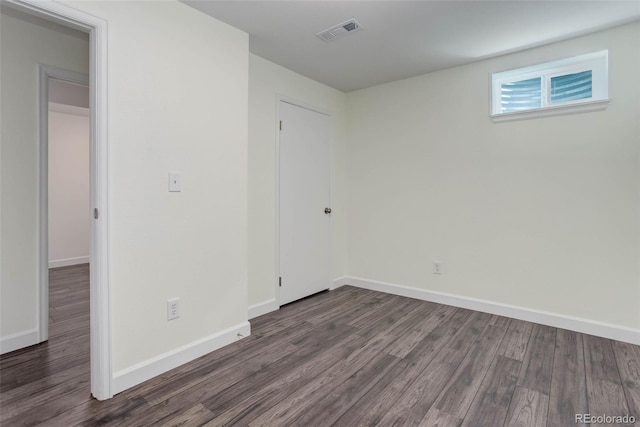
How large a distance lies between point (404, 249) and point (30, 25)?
12.6 ft

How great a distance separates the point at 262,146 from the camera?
10.1 feet

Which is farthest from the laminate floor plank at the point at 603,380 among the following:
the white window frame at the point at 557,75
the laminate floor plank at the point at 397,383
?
the white window frame at the point at 557,75

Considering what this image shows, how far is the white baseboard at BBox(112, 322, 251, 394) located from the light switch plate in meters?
1.08

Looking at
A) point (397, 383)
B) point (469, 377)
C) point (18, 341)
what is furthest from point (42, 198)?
point (469, 377)

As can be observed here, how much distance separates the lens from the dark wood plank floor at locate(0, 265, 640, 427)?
168 cm

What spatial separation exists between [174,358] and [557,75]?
379 cm

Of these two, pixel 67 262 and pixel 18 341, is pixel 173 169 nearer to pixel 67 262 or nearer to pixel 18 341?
pixel 18 341

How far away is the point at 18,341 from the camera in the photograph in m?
2.38

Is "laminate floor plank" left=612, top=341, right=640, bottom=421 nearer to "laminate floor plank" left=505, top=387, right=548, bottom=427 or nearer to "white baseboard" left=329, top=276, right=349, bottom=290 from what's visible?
"laminate floor plank" left=505, top=387, right=548, bottom=427

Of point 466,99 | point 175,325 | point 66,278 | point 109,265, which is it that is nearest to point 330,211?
point 466,99

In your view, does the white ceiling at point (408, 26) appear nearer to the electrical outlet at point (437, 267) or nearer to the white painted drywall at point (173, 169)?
the white painted drywall at point (173, 169)

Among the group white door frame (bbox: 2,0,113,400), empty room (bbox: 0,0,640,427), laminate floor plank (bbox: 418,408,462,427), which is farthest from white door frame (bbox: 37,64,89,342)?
laminate floor plank (bbox: 418,408,462,427)

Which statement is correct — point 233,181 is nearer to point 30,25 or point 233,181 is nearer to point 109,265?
point 109,265

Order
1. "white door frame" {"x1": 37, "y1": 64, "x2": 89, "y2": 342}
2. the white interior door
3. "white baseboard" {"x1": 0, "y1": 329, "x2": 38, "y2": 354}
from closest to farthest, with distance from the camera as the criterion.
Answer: "white baseboard" {"x1": 0, "y1": 329, "x2": 38, "y2": 354} → "white door frame" {"x1": 37, "y1": 64, "x2": 89, "y2": 342} → the white interior door
